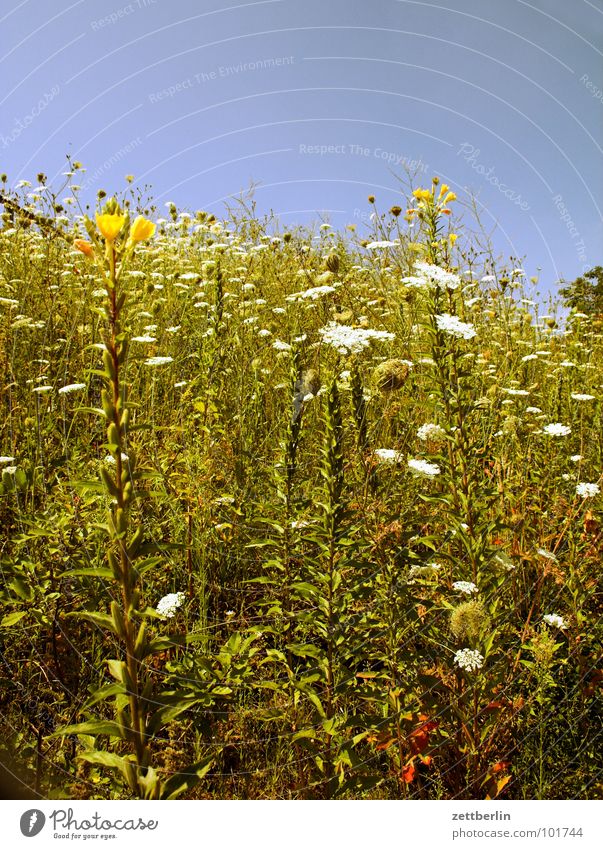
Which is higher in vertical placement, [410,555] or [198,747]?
[410,555]

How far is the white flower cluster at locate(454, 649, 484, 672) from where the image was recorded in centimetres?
193

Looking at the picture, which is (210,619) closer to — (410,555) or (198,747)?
(198,747)

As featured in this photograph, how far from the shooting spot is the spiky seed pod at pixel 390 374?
8.47 feet

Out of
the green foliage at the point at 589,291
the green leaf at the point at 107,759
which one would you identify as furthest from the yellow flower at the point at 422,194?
the green foliage at the point at 589,291

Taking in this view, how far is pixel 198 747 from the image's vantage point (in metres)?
1.94

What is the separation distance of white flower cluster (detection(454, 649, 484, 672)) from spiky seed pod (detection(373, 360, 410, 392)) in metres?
Result: 1.26

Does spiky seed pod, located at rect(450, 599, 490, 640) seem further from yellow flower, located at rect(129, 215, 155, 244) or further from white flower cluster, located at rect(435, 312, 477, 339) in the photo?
yellow flower, located at rect(129, 215, 155, 244)

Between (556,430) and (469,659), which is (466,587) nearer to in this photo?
(469,659)

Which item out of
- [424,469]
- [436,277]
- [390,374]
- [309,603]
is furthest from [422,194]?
[309,603]

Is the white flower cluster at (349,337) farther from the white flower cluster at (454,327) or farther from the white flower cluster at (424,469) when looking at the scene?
the white flower cluster at (424,469)

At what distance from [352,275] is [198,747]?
205 inches
